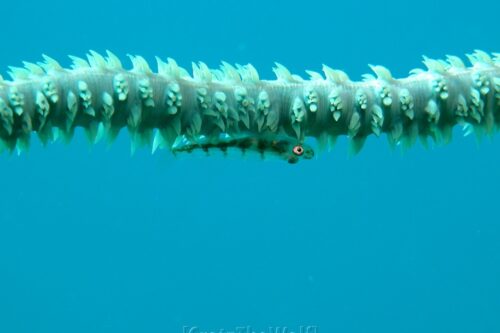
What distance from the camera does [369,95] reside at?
6.31 ft

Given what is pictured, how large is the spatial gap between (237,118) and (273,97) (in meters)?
0.12

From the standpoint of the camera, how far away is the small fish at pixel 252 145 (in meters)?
1.97

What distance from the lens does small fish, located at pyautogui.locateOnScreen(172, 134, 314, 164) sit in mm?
1967

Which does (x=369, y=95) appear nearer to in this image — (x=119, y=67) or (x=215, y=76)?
(x=215, y=76)

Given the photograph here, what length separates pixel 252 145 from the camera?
200 centimetres

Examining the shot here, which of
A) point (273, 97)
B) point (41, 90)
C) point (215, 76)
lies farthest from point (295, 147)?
point (41, 90)

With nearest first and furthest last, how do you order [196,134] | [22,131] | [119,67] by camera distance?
[22,131], [119,67], [196,134]

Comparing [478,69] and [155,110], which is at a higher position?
[478,69]

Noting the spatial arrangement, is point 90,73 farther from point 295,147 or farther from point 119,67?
point 295,147

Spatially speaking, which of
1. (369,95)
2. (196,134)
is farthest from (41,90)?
(369,95)

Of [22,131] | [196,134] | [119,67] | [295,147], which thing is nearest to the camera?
[22,131]

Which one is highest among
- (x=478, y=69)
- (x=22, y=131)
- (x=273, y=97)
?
(x=478, y=69)

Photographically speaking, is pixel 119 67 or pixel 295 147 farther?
pixel 295 147

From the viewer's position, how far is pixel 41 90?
1623 millimetres
